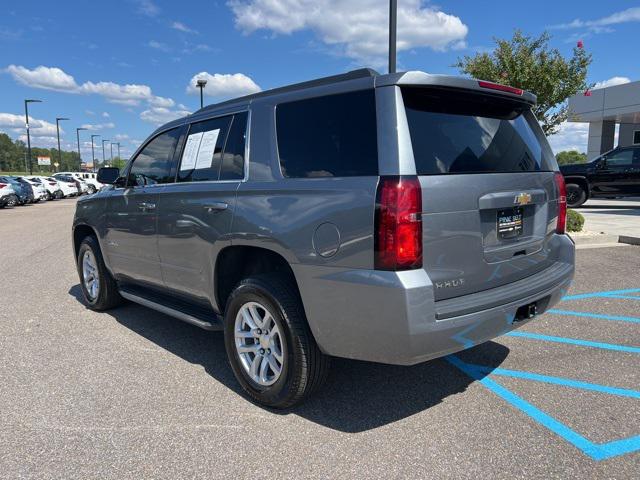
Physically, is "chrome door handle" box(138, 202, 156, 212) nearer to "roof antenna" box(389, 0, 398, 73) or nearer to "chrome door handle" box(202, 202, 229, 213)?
"chrome door handle" box(202, 202, 229, 213)

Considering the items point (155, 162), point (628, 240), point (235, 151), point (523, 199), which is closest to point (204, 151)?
point (235, 151)

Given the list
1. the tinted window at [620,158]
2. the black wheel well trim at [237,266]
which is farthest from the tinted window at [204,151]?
the tinted window at [620,158]

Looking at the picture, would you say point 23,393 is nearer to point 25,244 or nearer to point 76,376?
point 76,376

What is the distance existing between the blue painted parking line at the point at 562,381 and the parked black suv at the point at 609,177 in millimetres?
13385

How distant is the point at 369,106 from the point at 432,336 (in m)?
1.27

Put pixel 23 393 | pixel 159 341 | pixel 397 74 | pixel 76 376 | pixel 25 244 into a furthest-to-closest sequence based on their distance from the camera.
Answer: pixel 25 244, pixel 159 341, pixel 76 376, pixel 23 393, pixel 397 74

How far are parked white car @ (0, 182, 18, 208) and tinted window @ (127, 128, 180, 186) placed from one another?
22.6 m

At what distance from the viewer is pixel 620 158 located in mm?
15438

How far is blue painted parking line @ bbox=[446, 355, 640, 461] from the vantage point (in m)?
2.67

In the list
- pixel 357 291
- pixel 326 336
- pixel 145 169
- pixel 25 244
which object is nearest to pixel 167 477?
pixel 326 336

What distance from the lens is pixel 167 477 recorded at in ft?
8.28

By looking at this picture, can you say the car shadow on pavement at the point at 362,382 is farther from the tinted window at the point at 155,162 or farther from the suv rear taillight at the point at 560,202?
the tinted window at the point at 155,162

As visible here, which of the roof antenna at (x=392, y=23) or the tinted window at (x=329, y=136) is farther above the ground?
the roof antenna at (x=392, y=23)

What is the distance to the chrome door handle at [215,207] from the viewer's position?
3.43 meters
